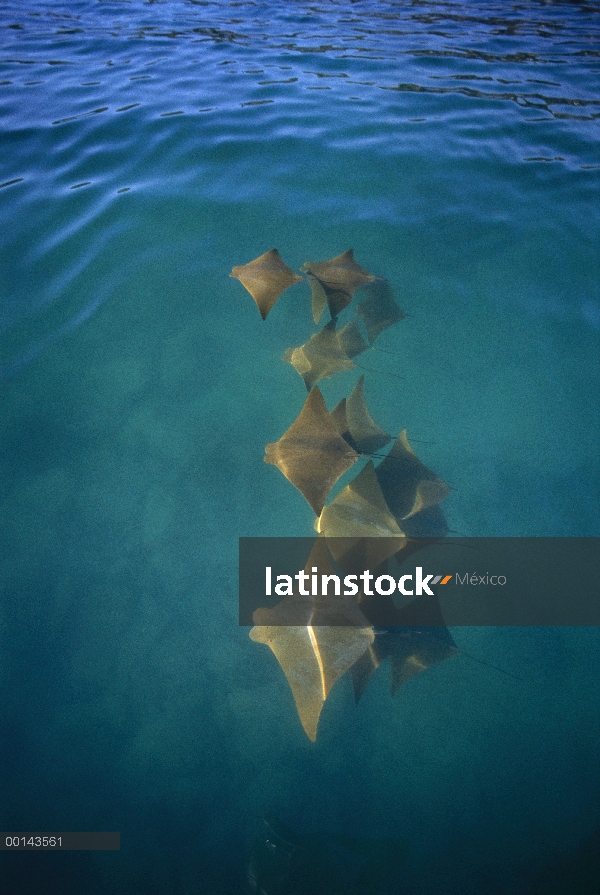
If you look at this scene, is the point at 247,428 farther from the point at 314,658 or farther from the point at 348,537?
the point at 314,658

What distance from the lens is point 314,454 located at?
3246 mm

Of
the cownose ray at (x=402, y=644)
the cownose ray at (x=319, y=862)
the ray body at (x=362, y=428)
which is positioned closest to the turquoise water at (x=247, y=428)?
the cownose ray at (x=319, y=862)

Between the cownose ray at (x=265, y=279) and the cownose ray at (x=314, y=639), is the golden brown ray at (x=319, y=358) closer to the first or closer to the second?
Result: the cownose ray at (x=265, y=279)

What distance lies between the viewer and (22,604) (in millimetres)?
3070

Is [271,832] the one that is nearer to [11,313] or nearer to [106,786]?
[106,786]

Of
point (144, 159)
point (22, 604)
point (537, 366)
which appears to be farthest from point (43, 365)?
point (537, 366)

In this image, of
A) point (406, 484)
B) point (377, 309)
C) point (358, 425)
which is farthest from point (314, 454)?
point (377, 309)

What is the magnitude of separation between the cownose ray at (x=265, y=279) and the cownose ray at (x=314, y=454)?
1.54 meters

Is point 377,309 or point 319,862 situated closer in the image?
point 319,862

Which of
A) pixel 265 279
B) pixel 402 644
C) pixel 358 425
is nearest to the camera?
pixel 402 644

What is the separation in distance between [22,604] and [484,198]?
21.0ft

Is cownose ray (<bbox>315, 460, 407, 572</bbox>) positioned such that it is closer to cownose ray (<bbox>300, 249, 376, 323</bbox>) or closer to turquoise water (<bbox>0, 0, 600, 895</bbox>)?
turquoise water (<bbox>0, 0, 600, 895</bbox>)

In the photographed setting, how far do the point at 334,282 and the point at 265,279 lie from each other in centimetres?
65

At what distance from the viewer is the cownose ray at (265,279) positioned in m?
4.45
